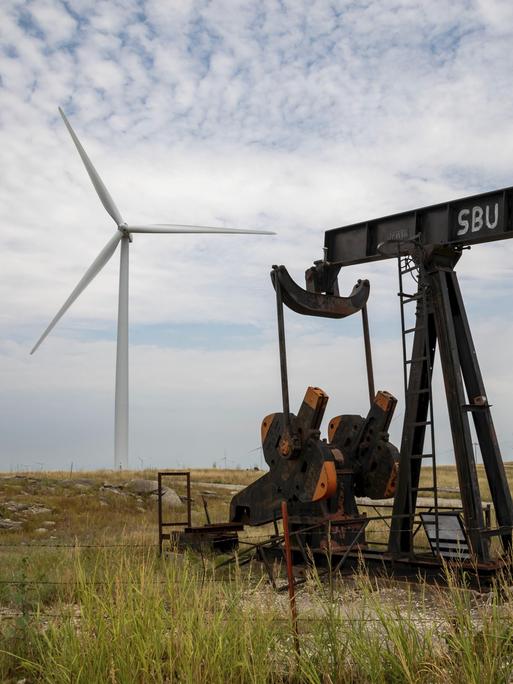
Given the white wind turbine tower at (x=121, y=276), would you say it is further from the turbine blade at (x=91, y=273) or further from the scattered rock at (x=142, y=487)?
the scattered rock at (x=142, y=487)

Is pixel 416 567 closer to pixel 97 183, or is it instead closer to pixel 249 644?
pixel 249 644

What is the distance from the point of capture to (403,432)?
29.0 ft

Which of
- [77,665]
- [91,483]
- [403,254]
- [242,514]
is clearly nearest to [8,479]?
[91,483]

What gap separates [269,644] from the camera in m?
4.43

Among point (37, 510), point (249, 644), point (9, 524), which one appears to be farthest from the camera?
point (37, 510)

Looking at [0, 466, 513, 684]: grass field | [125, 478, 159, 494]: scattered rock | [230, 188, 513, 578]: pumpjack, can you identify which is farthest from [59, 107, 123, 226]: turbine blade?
[0, 466, 513, 684]: grass field

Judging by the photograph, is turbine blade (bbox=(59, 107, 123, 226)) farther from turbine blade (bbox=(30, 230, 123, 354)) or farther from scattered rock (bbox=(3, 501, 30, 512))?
scattered rock (bbox=(3, 501, 30, 512))

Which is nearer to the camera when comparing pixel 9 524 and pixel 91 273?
pixel 9 524

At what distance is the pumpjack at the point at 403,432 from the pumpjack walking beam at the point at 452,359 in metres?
0.01

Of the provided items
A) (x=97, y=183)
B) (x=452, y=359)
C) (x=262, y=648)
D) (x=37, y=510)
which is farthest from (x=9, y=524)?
(x=97, y=183)

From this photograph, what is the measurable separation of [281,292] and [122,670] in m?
6.23

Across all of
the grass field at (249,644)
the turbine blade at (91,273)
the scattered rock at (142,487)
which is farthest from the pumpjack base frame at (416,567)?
the turbine blade at (91,273)

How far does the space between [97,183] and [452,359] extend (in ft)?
69.9

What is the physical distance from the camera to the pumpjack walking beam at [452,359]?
27.7 feet
